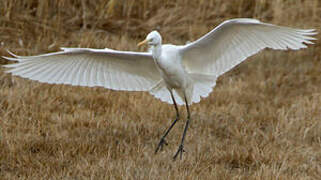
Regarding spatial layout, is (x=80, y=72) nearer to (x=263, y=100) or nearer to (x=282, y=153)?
(x=282, y=153)

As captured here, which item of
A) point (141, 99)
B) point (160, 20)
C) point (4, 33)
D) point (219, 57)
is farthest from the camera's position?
point (160, 20)

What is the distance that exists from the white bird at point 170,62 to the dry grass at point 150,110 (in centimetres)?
35

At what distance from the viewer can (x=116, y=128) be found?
4453 millimetres

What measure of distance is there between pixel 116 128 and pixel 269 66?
99.5 inches

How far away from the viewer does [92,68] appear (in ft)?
14.1

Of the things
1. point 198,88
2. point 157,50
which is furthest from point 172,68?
point 198,88

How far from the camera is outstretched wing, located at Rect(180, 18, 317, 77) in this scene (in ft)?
12.7

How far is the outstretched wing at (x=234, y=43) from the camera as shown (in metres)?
3.86

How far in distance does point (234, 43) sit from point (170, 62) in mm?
567

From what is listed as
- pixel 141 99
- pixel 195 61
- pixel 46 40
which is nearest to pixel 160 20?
pixel 46 40

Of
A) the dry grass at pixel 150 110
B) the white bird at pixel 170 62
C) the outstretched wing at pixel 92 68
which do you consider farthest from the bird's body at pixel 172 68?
the dry grass at pixel 150 110

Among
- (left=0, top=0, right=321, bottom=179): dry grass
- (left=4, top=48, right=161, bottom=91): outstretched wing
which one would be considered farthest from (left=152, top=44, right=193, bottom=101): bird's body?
(left=0, top=0, right=321, bottom=179): dry grass

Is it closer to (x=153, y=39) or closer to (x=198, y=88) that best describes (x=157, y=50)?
(x=153, y=39)

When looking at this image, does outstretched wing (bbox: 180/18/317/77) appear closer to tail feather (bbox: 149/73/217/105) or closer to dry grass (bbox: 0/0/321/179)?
tail feather (bbox: 149/73/217/105)
